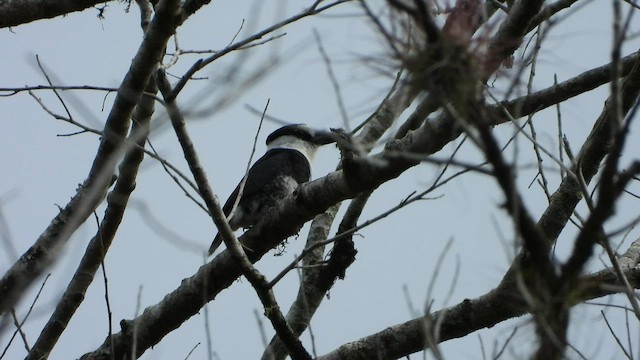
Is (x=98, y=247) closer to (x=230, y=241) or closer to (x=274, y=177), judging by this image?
(x=230, y=241)

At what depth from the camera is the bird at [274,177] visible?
557 centimetres

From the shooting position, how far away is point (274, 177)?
227 inches

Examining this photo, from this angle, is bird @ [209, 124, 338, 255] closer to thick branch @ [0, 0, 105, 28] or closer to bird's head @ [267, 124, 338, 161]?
bird's head @ [267, 124, 338, 161]

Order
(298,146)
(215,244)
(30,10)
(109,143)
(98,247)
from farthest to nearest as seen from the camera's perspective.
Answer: (298,146) < (215,244) < (30,10) < (98,247) < (109,143)

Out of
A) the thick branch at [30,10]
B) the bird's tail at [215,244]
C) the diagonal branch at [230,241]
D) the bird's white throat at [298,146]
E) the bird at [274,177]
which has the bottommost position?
the diagonal branch at [230,241]

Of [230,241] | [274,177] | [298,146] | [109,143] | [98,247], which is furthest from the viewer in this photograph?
[298,146]

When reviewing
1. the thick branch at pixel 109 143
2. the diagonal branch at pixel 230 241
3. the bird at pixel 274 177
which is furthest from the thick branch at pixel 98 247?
the bird at pixel 274 177

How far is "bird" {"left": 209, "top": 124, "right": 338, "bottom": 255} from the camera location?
5574mm

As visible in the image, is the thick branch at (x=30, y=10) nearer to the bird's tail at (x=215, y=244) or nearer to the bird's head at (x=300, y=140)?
the bird's tail at (x=215, y=244)

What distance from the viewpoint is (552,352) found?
65.5 inches

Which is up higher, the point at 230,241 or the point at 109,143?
the point at 109,143

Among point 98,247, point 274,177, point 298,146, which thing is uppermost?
point 298,146

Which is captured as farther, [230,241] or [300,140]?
[300,140]

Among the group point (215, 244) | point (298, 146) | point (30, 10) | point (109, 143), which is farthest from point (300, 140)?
point (109, 143)
